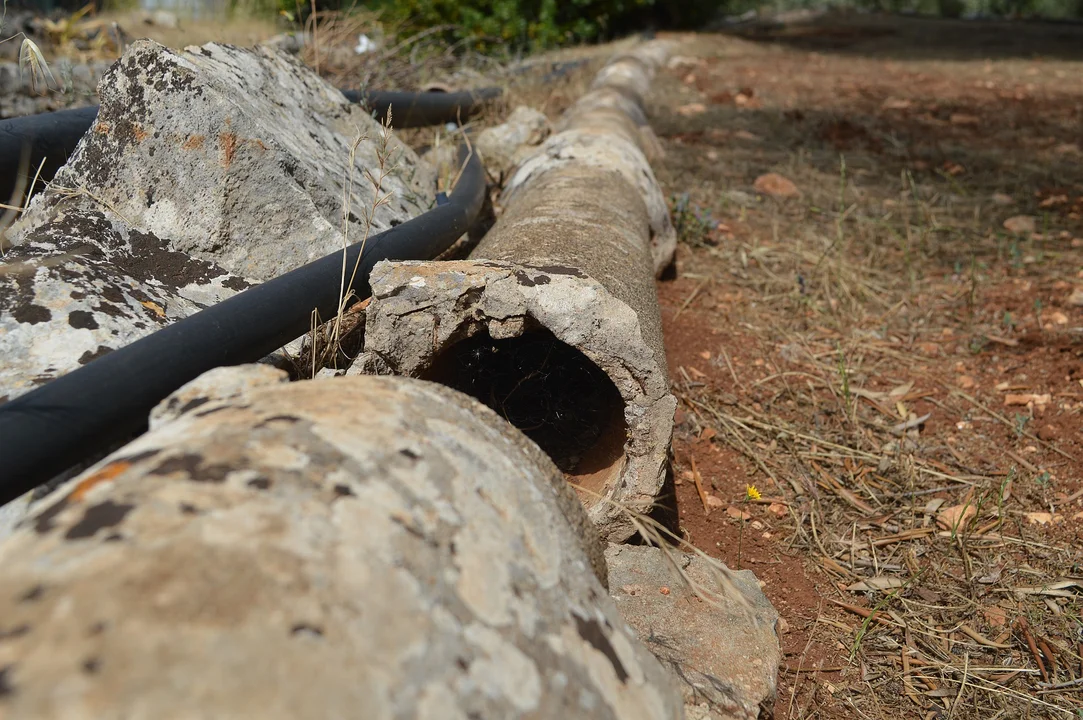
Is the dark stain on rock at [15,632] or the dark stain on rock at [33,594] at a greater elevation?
the dark stain on rock at [33,594]

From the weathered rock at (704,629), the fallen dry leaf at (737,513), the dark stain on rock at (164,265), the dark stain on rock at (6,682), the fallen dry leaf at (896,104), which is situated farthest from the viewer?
the fallen dry leaf at (896,104)

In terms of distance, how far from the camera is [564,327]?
189 cm

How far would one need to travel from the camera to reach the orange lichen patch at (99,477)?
0.99 metres

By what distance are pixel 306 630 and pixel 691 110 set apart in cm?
713

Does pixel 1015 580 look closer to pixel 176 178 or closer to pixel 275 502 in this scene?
pixel 275 502

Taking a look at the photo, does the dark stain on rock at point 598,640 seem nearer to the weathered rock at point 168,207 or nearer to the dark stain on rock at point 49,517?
the dark stain on rock at point 49,517

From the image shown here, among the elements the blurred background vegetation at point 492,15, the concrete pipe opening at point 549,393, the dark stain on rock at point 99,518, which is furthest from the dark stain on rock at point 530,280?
the blurred background vegetation at point 492,15

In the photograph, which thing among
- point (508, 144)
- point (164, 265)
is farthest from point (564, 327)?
point (508, 144)

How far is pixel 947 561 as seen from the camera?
2324 mm

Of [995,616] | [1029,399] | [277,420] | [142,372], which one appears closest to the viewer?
[277,420]

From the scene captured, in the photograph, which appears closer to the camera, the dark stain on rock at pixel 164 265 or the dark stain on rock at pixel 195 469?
the dark stain on rock at pixel 195 469

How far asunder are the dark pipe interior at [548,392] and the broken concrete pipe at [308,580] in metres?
1.08

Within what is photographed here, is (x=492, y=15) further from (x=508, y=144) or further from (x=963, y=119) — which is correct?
(x=508, y=144)

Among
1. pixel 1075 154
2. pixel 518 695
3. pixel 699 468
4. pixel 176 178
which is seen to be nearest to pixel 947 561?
pixel 699 468
